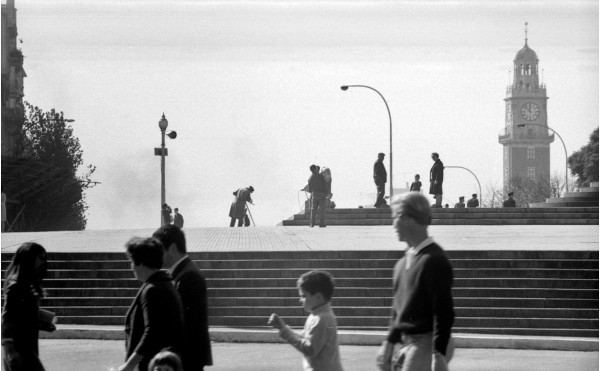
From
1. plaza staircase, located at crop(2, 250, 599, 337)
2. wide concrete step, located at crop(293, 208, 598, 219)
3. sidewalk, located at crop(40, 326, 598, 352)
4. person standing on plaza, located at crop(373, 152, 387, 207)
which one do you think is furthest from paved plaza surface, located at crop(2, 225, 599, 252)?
wide concrete step, located at crop(293, 208, 598, 219)

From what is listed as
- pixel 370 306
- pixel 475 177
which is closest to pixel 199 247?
pixel 370 306

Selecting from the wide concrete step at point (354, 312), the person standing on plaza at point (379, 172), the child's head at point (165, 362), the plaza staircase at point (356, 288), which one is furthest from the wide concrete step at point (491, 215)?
the child's head at point (165, 362)

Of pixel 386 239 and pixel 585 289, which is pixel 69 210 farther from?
pixel 585 289

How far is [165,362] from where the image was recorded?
604 cm

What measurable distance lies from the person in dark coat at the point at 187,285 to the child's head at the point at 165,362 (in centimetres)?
55

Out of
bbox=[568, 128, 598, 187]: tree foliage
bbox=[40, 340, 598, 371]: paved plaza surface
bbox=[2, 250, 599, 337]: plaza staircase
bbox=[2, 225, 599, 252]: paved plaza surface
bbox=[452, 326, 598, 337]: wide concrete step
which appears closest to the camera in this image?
bbox=[40, 340, 598, 371]: paved plaza surface

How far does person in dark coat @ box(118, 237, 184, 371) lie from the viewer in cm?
608

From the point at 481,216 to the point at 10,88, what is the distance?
4587 centimetres

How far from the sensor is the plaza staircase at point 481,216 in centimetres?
3553

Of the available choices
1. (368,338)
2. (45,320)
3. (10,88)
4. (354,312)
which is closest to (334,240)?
(354,312)

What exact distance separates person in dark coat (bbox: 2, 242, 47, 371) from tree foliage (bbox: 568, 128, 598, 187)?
233 feet

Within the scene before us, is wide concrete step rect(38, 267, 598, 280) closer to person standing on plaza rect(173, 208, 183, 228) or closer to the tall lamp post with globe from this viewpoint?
the tall lamp post with globe

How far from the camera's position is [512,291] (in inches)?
675

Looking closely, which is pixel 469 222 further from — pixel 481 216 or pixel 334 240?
pixel 334 240
